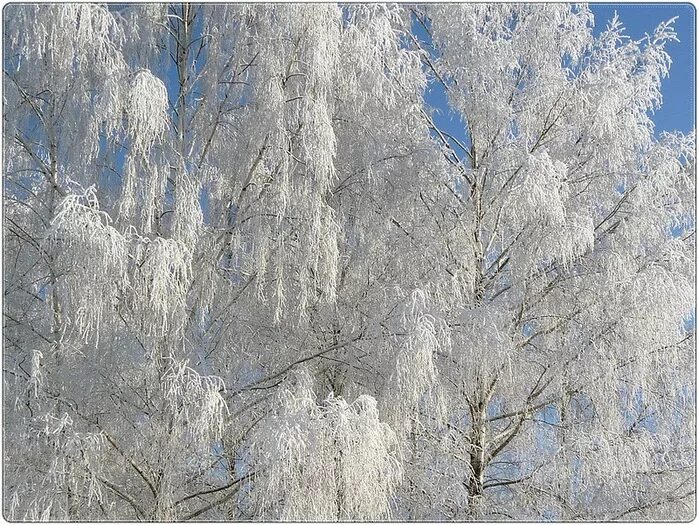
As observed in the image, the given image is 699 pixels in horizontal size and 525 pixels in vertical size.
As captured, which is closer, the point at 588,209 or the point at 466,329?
the point at 466,329

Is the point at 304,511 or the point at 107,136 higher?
the point at 107,136

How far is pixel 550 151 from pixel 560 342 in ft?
4.15

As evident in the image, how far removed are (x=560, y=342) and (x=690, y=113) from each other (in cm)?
180

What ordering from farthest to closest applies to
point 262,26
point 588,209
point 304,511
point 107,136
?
1. point 588,209
2. point 262,26
3. point 107,136
4. point 304,511

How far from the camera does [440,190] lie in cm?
572

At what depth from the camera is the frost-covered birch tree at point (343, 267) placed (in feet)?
15.0

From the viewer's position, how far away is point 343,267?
19.5 feet

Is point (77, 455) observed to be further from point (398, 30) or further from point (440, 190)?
point (398, 30)

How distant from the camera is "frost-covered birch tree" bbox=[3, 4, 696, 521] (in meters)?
4.58

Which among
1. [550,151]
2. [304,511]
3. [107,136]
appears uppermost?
[550,151]

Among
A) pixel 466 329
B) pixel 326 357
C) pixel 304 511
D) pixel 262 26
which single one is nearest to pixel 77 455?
pixel 304 511

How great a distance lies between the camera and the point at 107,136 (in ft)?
15.9

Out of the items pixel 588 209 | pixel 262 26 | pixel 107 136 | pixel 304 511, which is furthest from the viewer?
pixel 588 209

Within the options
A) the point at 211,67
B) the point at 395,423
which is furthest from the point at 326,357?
the point at 211,67
